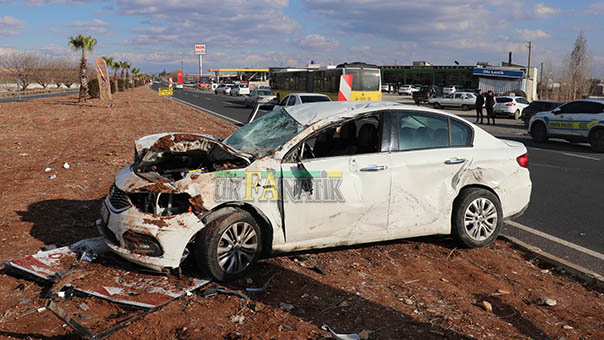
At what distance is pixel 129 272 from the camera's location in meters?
4.45

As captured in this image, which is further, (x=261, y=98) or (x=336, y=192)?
(x=261, y=98)

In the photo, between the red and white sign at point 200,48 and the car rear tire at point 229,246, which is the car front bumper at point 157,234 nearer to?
the car rear tire at point 229,246

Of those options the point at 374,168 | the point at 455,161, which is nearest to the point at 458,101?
the point at 455,161

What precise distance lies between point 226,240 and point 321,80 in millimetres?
28096

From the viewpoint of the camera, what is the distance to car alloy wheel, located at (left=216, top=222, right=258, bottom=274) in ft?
14.1

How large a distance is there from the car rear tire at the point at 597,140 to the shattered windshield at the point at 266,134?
43.9 ft

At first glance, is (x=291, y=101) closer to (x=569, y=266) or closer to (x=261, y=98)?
(x=569, y=266)

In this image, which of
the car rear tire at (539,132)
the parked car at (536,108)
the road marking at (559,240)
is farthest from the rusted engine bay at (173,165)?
the parked car at (536,108)

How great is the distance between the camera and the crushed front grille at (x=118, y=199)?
4.31 meters

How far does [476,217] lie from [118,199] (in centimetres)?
382

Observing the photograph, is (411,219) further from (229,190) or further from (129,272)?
(129,272)

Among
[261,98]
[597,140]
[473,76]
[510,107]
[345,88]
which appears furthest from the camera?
[473,76]

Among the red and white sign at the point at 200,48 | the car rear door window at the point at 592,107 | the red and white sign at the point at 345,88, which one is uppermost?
the red and white sign at the point at 200,48

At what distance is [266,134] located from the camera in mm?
5133
